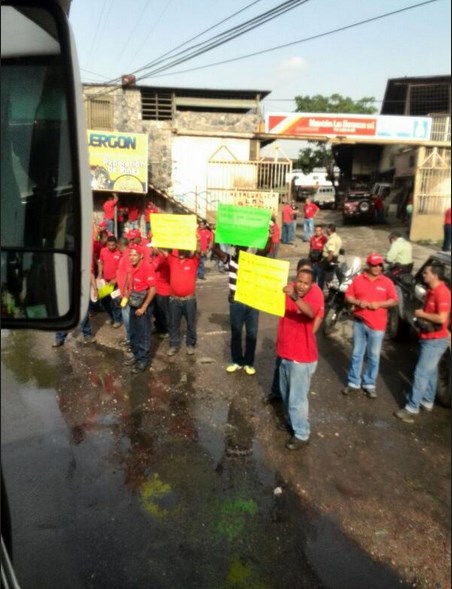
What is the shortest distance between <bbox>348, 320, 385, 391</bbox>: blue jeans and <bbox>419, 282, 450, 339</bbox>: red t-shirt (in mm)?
569

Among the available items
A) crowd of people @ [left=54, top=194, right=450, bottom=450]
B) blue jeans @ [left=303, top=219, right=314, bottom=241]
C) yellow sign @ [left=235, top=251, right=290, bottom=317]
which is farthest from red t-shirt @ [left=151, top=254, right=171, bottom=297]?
blue jeans @ [left=303, top=219, right=314, bottom=241]

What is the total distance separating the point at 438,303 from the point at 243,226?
2.11 m

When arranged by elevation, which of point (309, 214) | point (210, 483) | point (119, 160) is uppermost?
point (119, 160)

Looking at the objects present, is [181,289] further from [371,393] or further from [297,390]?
[371,393]

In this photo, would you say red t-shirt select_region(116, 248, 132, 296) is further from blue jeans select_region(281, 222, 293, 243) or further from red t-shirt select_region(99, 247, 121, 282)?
blue jeans select_region(281, 222, 293, 243)

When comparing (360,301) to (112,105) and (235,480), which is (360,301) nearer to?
(235,480)

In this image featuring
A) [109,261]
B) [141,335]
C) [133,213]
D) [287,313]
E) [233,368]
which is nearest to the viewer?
[287,313]

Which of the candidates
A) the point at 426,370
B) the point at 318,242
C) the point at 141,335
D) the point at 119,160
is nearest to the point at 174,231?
the point at 141,335

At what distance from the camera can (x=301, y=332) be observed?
12.7ft

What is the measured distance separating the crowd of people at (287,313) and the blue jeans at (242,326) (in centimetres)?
1

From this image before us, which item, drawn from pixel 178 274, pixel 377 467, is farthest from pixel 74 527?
pixel 178 274

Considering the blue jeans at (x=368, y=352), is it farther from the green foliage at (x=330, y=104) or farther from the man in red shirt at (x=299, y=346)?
the green foliage at (x=330, y=104)

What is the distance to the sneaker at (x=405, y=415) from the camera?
15.0ft

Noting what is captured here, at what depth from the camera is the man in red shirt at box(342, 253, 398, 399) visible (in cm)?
479
